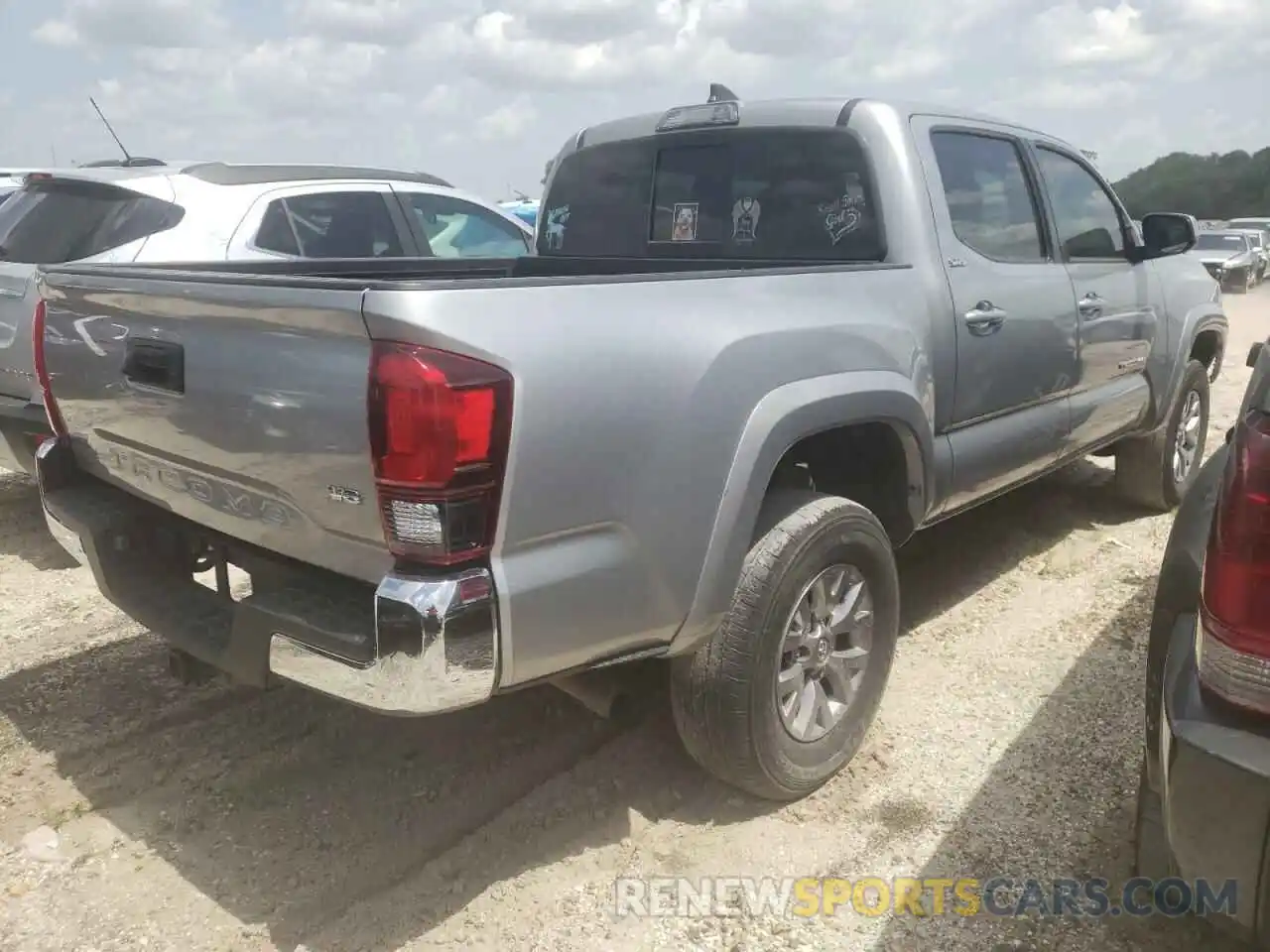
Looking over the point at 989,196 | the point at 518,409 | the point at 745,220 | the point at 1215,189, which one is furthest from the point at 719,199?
the point at 1215,189

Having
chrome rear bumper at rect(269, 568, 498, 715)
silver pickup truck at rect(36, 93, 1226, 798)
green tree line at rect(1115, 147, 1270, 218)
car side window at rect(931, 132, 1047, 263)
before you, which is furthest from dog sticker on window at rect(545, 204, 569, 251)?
green tree line at rect(1115, 147, 1270, 218)

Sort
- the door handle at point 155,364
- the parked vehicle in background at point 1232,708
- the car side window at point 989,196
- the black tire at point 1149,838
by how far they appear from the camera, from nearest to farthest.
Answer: the parked vehicle in background at point 1232,708, the black tire at point 1149,838, the door handle at point 155,364, the car side window at point 989,196

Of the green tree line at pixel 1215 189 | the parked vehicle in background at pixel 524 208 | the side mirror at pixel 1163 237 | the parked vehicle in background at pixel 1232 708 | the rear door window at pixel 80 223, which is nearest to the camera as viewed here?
the parked vehicle in background at pixel 1232 708

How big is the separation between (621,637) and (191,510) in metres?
1.11

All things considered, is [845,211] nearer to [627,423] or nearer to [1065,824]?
[627,423]

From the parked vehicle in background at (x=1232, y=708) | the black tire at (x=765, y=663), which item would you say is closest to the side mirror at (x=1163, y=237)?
the black tire at (x=765, y=663)

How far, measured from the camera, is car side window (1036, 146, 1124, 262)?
4.18 metres

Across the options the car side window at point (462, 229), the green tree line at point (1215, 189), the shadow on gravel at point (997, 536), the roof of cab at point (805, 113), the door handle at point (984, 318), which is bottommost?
the shadow on gravel at point (997, 536)

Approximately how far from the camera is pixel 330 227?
609cm

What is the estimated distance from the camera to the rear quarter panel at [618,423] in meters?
2.03

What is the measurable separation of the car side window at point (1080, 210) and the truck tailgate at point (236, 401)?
3.19m

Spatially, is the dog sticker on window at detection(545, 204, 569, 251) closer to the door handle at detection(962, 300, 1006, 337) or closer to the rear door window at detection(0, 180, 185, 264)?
the door handle at detection(962, 300, 1006, 337)

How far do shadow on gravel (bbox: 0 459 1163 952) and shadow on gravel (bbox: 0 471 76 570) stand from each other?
1.40 metres
